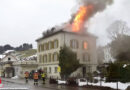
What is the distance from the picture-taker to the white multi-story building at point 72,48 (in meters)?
43.8

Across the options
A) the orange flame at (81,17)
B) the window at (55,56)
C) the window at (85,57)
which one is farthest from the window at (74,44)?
the window at (55,56)

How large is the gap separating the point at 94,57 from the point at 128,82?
25.7 meters

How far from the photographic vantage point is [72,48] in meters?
44.5

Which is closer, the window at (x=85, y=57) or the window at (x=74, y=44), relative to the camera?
the window at (x=74, y=44)

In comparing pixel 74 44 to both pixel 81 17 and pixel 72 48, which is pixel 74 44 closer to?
pixel 72 48

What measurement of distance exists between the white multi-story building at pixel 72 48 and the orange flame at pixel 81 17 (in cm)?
149

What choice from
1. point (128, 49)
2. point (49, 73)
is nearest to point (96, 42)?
point (128, 49)

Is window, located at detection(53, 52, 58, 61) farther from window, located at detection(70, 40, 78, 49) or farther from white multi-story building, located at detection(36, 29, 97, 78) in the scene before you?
window, located at detection(70, 40, 78, 49)

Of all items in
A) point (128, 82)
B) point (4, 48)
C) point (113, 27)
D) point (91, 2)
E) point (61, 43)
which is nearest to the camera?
point (128, 82)

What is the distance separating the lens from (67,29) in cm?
4441

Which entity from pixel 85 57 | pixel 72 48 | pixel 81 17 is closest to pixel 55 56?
pixel 72 48

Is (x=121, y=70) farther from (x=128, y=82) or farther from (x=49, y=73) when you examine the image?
(x=49, y=73)

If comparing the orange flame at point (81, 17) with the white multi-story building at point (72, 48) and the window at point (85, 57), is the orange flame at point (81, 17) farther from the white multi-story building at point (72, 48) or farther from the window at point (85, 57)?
the window at point (85, 57)

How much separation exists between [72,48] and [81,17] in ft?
25.8
